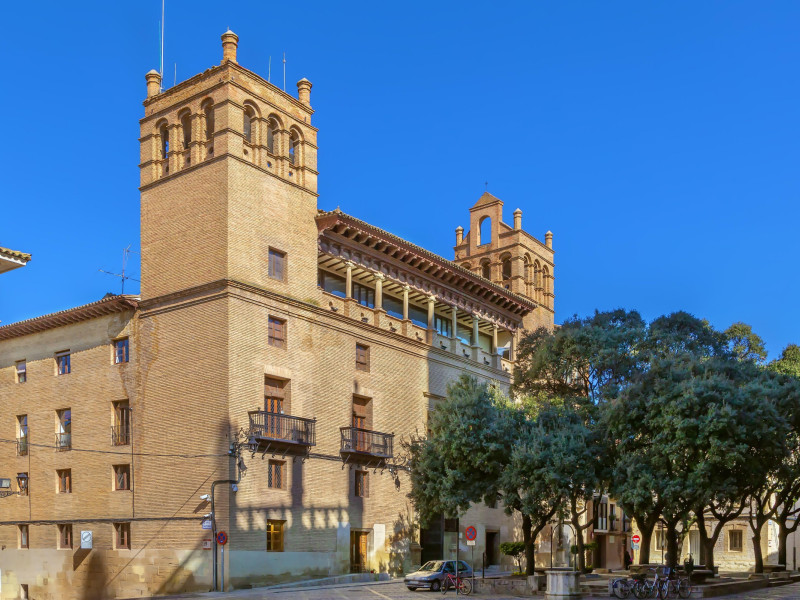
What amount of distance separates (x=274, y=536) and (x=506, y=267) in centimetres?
2687

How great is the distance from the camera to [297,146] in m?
42.1

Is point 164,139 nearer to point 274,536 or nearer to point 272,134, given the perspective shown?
point 272,134

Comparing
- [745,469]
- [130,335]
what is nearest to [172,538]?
[130,335]

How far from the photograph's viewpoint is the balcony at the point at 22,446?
42.6 metres

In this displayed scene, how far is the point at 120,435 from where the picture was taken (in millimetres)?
38969

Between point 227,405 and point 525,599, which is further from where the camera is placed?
point 227,405

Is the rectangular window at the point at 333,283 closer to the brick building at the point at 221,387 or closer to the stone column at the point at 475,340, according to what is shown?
the brick building at the point at 221,387

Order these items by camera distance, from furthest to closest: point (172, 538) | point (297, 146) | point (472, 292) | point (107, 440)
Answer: point (472, 292)
point (297, 146)
point (107, 440)
point (172, 538)

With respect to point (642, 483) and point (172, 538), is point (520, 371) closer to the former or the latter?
point (642, 483)

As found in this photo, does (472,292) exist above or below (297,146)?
below

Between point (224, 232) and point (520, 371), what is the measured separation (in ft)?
58.2

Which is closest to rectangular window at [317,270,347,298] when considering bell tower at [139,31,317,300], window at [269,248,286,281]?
bell tower at [139,31,317,300]

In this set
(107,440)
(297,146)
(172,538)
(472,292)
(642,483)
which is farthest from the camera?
(472,292)

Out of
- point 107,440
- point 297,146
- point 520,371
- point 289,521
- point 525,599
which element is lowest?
point 525,599
